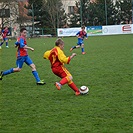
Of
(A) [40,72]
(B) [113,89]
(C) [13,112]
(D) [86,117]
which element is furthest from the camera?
(A) [40,72]

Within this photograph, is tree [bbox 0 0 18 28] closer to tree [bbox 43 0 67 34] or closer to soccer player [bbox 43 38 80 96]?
tree [bbox 43 0 67 34]

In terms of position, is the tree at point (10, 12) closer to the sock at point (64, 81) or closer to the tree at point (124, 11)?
the tree at point (124, 11)

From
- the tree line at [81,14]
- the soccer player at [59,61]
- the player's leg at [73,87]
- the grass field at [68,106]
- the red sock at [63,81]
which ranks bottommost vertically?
the grass field at [68,106]

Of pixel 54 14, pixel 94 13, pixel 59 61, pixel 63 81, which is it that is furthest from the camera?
pixel 54 14

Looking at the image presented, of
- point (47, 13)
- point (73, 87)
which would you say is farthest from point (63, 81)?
point (47, 13)

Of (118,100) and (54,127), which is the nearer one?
(54,127)

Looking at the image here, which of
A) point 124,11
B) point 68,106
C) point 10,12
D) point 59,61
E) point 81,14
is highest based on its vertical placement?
point 10,12

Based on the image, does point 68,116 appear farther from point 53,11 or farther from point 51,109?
point 53,11

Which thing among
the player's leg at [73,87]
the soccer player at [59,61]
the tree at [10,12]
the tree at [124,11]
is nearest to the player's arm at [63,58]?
the soccer player at [59,61]

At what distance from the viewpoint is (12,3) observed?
56.7 metres

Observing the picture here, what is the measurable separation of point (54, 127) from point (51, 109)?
4.14 ft

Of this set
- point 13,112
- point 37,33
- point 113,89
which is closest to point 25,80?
point 113,89

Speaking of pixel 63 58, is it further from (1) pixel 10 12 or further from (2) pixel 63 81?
(1) pixel 10 12

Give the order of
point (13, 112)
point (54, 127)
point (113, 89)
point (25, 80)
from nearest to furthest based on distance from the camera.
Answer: point (54, 127)
point (13, 112)
point (113, 89)
point (25, 80)
